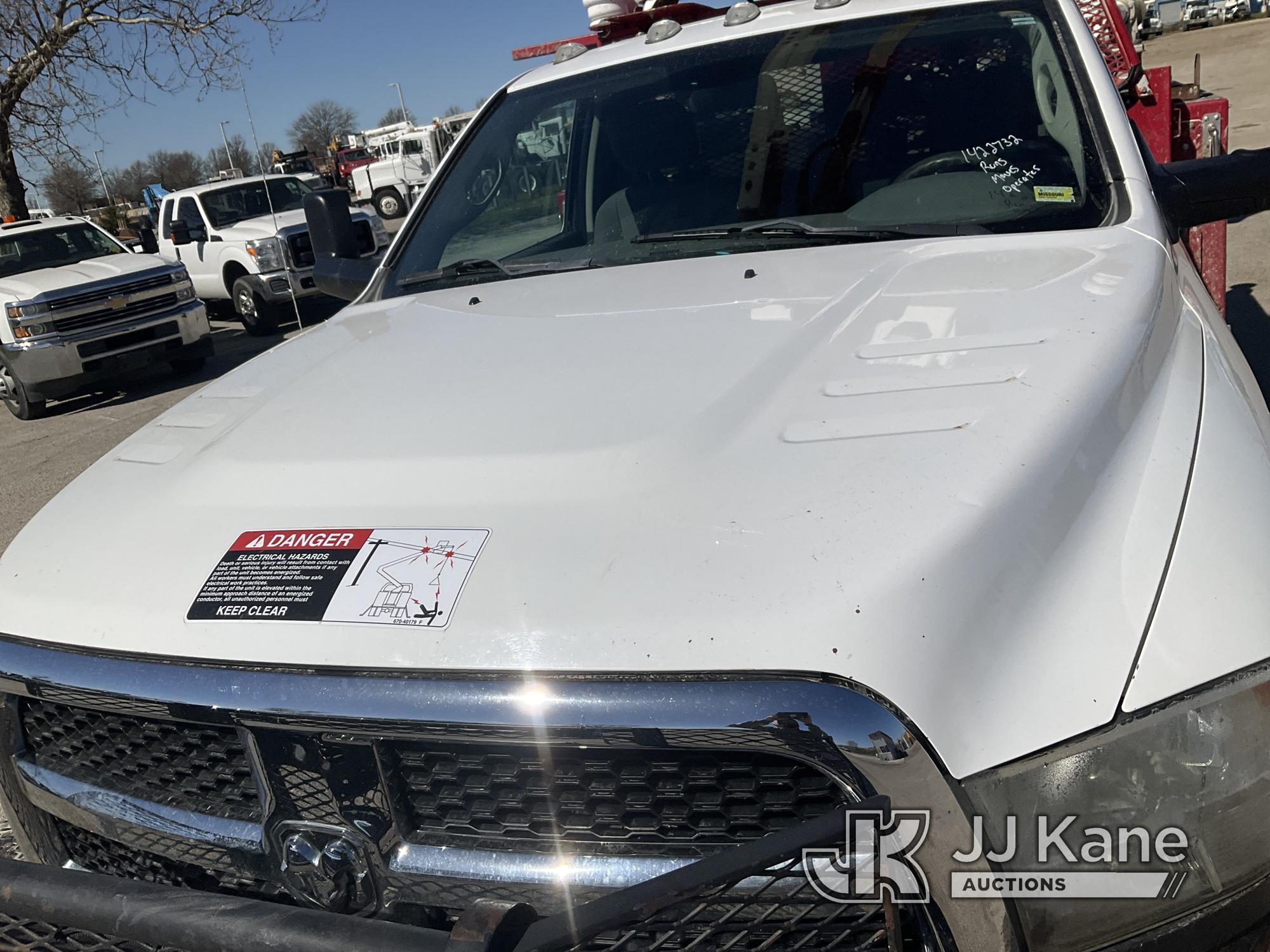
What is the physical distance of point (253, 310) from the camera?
13133 mm

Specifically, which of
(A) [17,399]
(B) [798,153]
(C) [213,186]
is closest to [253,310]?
(C) [213,186]

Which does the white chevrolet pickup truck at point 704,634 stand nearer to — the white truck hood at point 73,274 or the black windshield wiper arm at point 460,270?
the black windshield wiper arm at point 460,270

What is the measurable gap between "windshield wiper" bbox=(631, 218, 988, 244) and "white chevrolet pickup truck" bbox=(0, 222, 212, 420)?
8.93 metres

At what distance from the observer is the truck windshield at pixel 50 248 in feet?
36.4

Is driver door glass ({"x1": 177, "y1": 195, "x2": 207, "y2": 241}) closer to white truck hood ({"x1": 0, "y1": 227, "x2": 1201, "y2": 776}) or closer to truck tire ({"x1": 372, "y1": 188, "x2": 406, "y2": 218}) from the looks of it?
truck tire ({"x1": 372, "y1": 188, "x2": 406, "y2": 218})

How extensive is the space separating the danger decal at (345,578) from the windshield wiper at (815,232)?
4.49 feet

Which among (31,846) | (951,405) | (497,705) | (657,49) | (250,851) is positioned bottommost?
(31,846)

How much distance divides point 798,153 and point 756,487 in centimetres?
156

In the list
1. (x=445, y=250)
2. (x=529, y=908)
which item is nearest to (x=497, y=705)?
(x=529, y=908)

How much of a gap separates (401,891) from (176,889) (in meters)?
0.28

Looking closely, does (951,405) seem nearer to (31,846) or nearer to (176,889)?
Result: (176,889)

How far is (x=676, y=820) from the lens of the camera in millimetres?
1320

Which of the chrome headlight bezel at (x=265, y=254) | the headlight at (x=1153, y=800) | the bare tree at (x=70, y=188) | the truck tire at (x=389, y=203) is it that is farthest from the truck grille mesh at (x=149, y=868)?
the truck tire at (x=389, y=203)

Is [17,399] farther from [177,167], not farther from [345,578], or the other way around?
[177,167]
